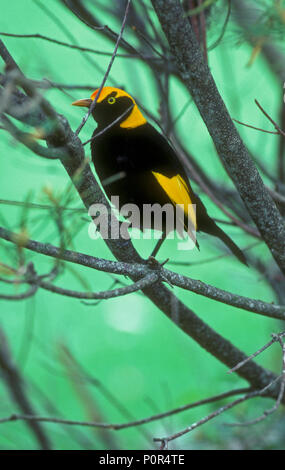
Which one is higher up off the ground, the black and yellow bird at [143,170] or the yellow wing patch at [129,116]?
the yellow wing patch at [129,116]

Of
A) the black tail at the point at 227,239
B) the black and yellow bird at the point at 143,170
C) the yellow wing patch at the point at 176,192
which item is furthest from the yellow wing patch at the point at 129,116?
the black tail at the point at 227,239

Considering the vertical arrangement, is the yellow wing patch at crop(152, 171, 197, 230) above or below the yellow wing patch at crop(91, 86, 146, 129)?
below

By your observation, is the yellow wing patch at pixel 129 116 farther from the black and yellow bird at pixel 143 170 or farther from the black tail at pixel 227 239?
the black tail at pixel 227 239

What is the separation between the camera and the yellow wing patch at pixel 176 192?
1125 mm

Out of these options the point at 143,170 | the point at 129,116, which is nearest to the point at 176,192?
the point at 143,170

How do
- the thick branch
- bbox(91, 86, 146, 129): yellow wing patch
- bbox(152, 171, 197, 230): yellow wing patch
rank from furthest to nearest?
bbox(91, 86, 146, 129): yellow wing patch, bbox(152, 171, 197, 230): yellow wing patch, the thick branch

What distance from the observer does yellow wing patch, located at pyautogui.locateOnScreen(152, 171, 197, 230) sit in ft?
3.69

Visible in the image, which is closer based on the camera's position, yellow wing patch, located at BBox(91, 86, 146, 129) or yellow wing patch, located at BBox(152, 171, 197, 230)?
yellow wing patch, located at BBox(152, 171, 197, 230)

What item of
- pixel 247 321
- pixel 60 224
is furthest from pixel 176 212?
pixel 247 321

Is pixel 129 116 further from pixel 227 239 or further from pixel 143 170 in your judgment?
pixel 227 239

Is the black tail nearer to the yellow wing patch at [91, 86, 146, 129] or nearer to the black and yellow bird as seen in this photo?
the black and yellow bird

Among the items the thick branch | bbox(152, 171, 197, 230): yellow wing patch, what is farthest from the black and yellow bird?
the thick branch

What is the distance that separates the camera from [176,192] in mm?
1135
